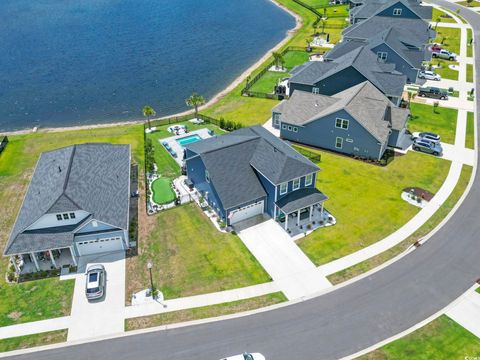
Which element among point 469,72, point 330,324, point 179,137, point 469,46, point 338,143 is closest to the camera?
point 330,324

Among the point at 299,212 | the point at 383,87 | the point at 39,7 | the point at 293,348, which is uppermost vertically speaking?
the point at 39,7

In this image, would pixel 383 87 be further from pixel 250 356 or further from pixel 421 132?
pixel 250 356

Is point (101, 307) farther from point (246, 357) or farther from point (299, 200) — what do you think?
point (299, 200)

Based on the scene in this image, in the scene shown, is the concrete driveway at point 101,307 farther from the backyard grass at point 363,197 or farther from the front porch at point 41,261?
the backyard grass at point 363,197

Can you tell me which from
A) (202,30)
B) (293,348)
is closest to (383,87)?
(293,348)

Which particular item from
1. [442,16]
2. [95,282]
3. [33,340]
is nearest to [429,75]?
[442,16]

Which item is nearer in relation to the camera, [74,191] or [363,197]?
[74,191]

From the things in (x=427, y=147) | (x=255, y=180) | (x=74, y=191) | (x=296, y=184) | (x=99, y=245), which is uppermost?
(x=74, y=191)

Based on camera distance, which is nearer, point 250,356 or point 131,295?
point 250,356
